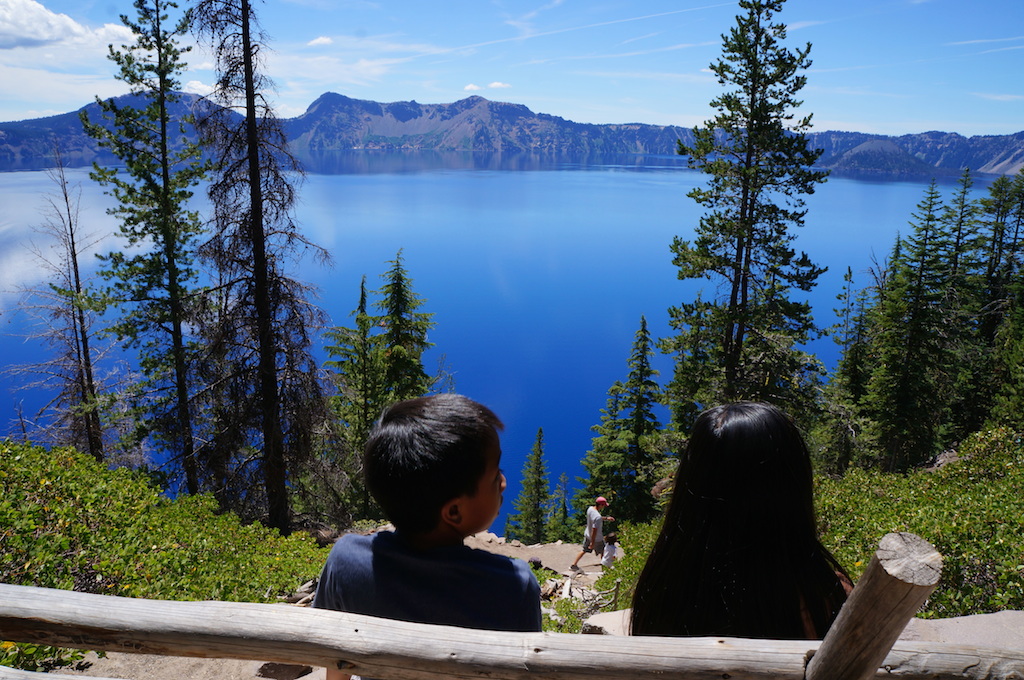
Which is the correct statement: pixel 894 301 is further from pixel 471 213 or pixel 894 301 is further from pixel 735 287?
pixel 471 213

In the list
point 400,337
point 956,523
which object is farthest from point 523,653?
point 400,337

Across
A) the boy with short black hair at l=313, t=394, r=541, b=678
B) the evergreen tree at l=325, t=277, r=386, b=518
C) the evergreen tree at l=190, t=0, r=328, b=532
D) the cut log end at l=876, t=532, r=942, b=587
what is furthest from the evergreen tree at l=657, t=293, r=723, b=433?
the cut log end at l=876, t=532, r=942, b=587

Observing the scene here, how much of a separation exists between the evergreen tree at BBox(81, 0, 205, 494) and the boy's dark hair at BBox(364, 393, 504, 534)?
51.0 feet

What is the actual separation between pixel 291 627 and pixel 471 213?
187 metres

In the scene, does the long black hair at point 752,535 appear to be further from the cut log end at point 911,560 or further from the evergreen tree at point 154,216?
the evergreen tree at point 154,216

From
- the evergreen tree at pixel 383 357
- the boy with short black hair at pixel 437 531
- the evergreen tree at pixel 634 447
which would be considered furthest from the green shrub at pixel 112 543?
the evergreen tree at pixel 634 447

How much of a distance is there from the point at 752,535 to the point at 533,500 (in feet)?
153

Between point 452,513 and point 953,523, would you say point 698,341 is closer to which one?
point 953,523

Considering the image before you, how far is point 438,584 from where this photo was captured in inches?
86.0

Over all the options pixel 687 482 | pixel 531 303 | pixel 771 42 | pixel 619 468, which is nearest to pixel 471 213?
pixel 531 303

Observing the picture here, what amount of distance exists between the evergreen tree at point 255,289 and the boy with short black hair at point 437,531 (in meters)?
12.0

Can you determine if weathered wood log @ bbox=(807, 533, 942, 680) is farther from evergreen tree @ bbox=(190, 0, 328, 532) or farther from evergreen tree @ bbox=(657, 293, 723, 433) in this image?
evergreen tree @ bbox=(657, 293, 723, 433)

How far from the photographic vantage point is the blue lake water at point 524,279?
73.6 m

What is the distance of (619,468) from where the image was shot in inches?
1214
